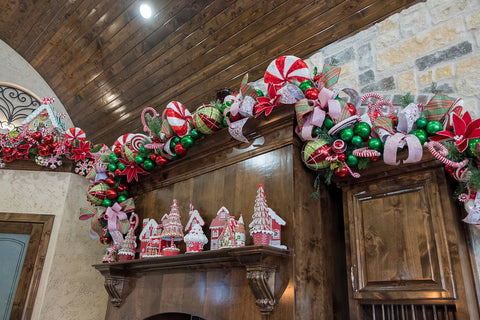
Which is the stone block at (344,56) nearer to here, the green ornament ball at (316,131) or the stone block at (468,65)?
the stone block at (468,65)

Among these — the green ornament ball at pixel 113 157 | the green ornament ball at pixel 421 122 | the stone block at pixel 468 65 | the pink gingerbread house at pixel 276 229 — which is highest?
the stone block at pixel 468 65

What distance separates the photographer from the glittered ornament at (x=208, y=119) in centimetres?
228

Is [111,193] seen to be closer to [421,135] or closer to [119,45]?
[119,45]

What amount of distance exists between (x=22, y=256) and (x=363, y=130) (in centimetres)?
330

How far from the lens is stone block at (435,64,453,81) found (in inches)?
80.5

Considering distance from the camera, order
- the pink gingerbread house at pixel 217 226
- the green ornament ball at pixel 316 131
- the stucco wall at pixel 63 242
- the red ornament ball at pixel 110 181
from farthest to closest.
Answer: the stucco wall at pixel 63 242
the red ornament ball at pixel 110 181
the pink gingerbread house at pixel 217 226
the green ornament ball at pixel 316 131

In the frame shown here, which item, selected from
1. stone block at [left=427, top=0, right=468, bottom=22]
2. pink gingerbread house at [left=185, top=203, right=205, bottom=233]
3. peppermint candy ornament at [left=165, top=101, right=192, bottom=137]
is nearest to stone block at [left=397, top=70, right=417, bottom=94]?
stone block at [left=427, top=0, right=468, bottom=22]

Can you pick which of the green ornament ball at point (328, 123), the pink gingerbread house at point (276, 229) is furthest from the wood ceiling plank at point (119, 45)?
the pink gingerbread house at point (276, 229)

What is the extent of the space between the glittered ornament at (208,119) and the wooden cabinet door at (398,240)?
0.90 meters

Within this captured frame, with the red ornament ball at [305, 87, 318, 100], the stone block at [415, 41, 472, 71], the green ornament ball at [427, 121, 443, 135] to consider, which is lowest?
the green ornament ball at [427, 121, 443, 135]

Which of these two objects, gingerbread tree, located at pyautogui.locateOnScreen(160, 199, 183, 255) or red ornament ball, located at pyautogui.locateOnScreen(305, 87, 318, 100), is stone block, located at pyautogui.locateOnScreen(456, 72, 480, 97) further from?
gingerbread tree, located at pyautogui.locateOnScreen(160, 199, 183, 255)

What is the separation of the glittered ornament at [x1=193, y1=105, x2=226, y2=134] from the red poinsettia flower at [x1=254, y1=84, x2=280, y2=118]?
0.35 meters

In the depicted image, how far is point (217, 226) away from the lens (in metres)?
2.19

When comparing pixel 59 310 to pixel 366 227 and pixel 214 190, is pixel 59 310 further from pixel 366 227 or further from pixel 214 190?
pixel 366 227
